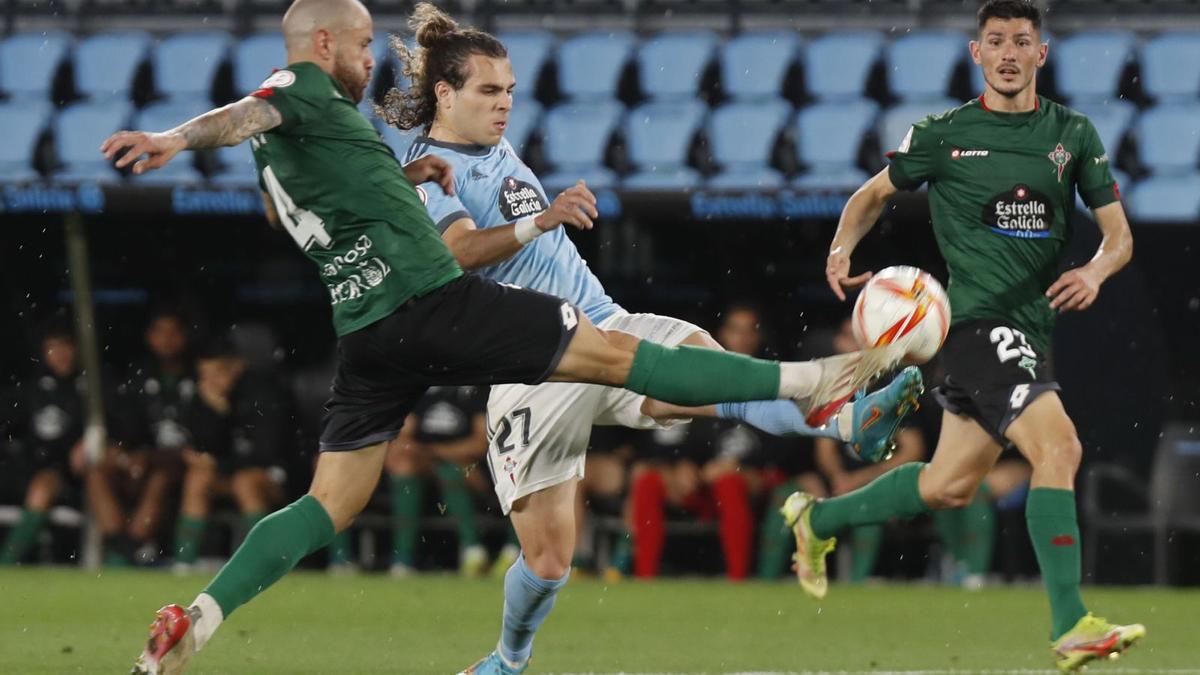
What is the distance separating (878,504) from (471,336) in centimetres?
234

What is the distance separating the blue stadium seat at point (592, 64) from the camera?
46.9 feet

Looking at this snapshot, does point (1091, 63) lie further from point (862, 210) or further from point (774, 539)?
point (862, 210)

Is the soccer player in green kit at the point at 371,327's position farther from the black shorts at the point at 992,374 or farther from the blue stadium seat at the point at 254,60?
the blue stadium seat at the point at 254,60

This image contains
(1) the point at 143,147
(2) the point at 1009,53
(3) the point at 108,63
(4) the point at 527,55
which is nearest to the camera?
(1) the point at 143,147

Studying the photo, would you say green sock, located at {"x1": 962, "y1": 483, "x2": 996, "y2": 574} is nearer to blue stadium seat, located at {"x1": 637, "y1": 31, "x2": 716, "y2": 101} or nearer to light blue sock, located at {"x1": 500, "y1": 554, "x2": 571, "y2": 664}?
blue stadium seat, located at {"x1": 637, "y1": 31, "x2": 716, "y2": 101}

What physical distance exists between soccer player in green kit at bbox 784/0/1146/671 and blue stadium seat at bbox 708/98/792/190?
5.78 metres

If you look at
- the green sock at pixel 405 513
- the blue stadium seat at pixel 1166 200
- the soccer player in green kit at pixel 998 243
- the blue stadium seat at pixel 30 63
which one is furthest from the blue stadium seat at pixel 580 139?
the soccer player in green kit at pixel 998 243

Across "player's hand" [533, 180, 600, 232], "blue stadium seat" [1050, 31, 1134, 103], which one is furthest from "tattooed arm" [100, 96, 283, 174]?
"blue stadium seat" [1050, 31, 1134, 103]

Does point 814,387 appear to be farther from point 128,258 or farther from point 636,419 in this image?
point 128,258

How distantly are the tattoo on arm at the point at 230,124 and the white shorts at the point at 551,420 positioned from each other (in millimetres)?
1436

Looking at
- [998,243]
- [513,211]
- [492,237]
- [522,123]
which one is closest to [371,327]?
[492,237]

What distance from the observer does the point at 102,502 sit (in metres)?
13.6

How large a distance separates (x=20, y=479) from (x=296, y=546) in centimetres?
867

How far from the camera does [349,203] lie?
5578mm
